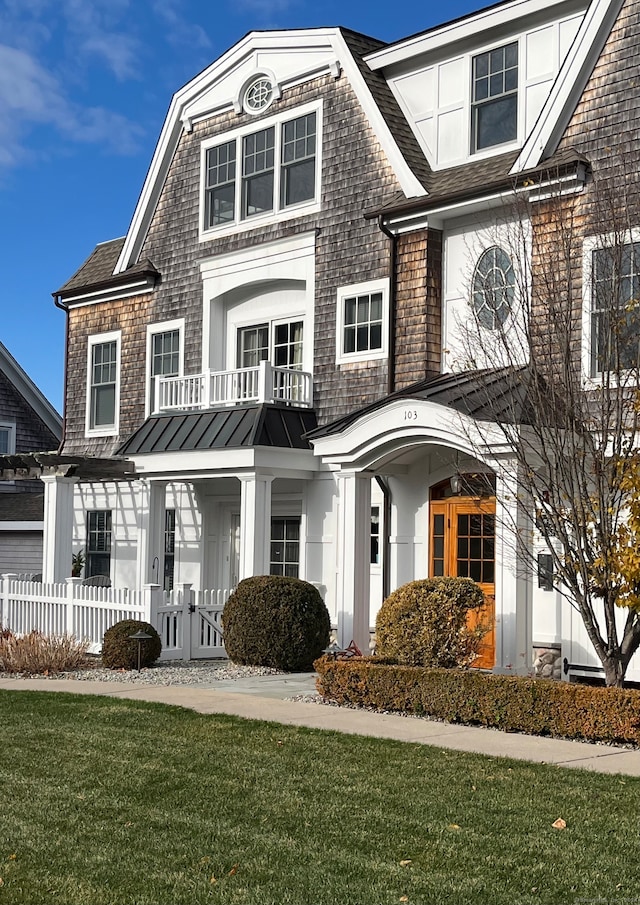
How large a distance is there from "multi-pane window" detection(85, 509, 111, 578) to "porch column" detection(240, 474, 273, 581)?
234 inches

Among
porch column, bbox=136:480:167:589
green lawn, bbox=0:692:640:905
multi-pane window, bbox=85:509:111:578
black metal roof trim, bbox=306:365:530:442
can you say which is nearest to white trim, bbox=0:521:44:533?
multi-pane window, bbox=85:509:111:578

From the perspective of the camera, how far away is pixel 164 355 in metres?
22.4

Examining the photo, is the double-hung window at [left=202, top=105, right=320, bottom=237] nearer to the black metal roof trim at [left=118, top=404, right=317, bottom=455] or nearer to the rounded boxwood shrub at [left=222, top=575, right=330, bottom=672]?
the black metal roof trim at [left=118, top=404, right=317, bottom=455]

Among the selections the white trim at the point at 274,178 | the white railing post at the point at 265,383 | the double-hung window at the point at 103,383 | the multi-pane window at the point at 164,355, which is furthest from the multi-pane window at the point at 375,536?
the double-hung window at the point at 103,383

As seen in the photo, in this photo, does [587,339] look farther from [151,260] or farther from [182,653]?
[151,260]

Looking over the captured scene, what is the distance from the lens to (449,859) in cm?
654

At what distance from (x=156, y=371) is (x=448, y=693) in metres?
12.3

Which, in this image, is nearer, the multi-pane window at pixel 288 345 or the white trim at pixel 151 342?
the multi-pane window at pixel 288 345

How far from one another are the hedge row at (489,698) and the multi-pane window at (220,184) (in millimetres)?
10908

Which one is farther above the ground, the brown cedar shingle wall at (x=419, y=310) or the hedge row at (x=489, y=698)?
the brown cedar shingle wall at (x=419, y=310)

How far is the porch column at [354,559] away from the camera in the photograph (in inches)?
639

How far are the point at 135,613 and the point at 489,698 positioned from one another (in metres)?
7.24

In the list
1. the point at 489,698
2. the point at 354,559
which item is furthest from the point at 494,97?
the point at 489,698

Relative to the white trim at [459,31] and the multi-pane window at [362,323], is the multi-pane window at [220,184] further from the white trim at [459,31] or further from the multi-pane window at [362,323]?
the multi-pane window at [362,323]
